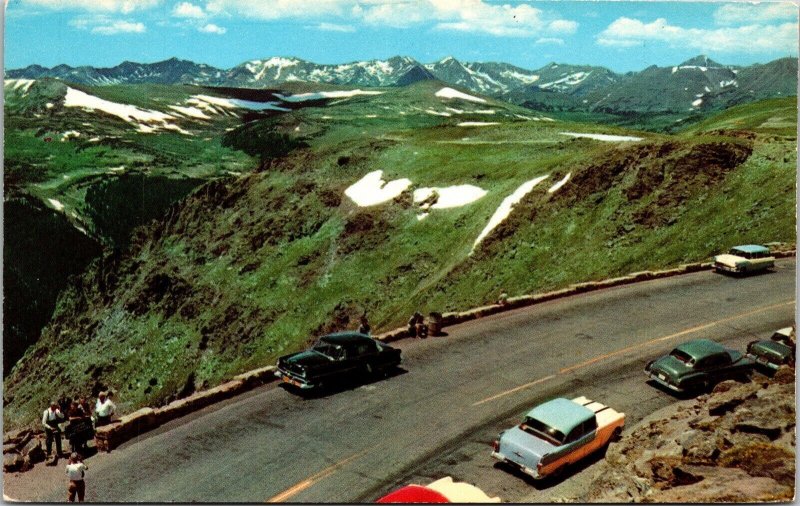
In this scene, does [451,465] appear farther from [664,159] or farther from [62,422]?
[664,159]

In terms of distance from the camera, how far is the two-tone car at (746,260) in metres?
27.4

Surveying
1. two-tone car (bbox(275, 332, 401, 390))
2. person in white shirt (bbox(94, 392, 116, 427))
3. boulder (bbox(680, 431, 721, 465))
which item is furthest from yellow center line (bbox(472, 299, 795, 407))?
person in white shirt (bbox(94, 392, 116, 427))

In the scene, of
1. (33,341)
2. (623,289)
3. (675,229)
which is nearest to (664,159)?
(675,229)

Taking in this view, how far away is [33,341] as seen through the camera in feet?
185

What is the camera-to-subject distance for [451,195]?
54.2 meters

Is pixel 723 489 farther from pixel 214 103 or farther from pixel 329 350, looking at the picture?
pixel 214 103

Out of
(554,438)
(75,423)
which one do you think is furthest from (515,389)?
(75,423)

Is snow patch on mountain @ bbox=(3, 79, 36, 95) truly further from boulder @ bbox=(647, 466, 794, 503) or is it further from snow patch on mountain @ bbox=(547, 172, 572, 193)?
snow patch on mountain @ bbox=(547, 172, 572, 193)

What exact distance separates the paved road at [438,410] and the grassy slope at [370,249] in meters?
8.12

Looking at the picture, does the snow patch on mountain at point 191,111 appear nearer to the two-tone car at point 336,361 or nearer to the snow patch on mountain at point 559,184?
the snow patch on mountain at point 559,184

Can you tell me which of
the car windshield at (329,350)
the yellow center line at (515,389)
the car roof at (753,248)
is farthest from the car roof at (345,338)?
the car roof at (753,248)

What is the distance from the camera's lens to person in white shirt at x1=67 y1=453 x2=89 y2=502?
14875mm

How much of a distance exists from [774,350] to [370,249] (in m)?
33.9

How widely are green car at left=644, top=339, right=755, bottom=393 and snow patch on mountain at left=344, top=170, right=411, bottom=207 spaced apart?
3917cm
